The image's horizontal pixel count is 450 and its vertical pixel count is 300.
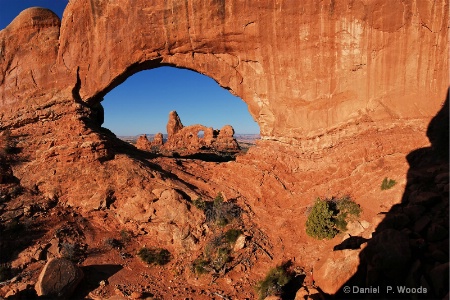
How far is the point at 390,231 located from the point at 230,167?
10.2 metres

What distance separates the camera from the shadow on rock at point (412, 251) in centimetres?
829

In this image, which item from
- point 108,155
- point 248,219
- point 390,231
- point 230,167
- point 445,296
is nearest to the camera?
point 445,296

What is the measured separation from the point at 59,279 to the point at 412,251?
12.6 m

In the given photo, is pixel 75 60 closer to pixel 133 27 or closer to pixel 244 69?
pixel 133 27

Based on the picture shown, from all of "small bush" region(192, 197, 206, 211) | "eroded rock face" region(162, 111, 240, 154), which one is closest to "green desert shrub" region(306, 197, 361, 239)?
"small bush" region(192, 197, 206, 211)

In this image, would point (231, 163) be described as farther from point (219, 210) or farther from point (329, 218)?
point (329, 218)

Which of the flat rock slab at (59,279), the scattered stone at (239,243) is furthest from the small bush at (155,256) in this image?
the scattered stone at (239,243)

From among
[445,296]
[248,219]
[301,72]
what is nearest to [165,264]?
[248,219]

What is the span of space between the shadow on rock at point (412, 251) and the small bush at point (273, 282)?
2.18 m

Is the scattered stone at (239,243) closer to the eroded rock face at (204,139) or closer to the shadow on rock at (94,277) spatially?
the shadow on rock at (94,277)

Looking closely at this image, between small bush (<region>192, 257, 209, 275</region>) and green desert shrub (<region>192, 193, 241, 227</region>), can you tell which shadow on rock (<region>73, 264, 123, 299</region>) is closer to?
small bush (<region>192, 257, 209, 275</region>)

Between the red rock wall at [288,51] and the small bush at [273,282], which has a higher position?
the red rock wall at [288,51]

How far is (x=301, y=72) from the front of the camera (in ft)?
53.9

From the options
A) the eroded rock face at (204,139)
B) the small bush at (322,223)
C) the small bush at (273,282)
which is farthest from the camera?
the eroded rock face at (204,139)
